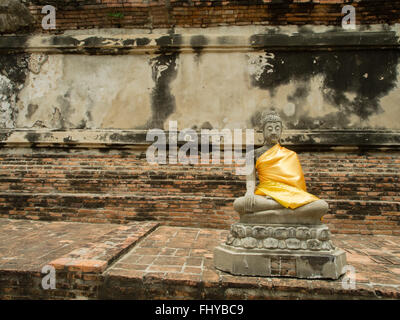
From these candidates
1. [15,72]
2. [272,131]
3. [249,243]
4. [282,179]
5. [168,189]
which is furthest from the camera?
[15,72]

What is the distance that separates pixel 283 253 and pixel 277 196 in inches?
19.7

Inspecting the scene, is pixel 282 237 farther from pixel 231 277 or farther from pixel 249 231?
pixel 231 277

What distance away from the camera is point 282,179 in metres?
2.48

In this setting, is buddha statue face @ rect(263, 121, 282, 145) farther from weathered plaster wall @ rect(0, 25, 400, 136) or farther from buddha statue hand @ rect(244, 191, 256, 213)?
weathered plaster wall @ rect(0, 25, 400, 136)

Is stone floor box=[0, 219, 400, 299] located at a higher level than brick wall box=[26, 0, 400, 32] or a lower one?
lower

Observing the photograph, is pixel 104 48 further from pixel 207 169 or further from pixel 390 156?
pixel 390 156

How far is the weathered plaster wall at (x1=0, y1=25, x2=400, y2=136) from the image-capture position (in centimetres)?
475

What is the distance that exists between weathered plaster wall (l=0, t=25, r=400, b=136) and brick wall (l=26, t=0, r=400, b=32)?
199mm

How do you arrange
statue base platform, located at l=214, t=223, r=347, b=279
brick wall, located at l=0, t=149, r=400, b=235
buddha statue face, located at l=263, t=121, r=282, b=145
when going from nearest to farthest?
statue base platform, located at l=214, t=223, r=347, b=279 < buddha statue face, located at l=263, t=121, r=282, b=145 < brick wall, located at l=0, t=149, r=400, b=235

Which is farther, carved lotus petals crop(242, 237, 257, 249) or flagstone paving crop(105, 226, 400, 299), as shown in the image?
carved lotus petals crop(242, 237, 257, 249)

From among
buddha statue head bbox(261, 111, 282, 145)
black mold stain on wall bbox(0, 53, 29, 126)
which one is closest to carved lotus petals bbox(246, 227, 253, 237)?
buddha statue head bbox(261, 111, 282, 145)

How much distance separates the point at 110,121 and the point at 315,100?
3911 mm

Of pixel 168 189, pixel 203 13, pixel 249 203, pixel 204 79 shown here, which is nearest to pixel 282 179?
pixel 249 203

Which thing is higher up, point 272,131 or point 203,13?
point 203,13
